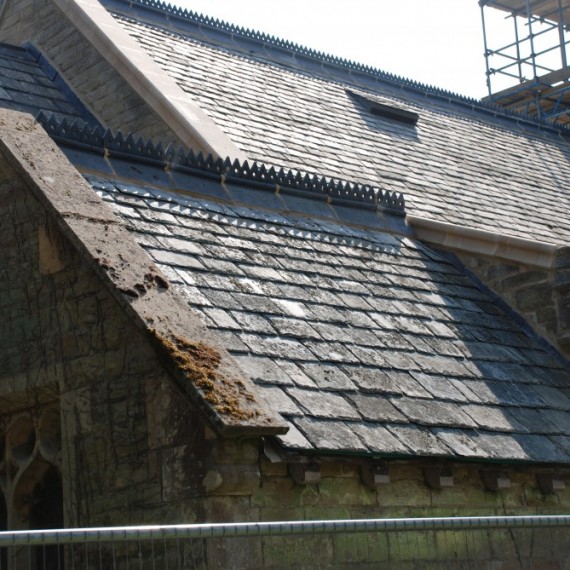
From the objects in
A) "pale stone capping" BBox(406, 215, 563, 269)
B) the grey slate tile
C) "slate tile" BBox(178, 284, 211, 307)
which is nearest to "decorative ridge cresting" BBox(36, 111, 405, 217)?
"pale stone capping" BBox(406, 215, 563, 269)

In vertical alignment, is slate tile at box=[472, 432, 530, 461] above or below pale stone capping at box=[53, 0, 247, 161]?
below

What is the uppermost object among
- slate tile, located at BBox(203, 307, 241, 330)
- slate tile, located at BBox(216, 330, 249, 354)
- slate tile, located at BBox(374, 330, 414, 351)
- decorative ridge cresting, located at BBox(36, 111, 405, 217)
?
decorative ridge cresting, located at BBox(36, 111, 405, 217)

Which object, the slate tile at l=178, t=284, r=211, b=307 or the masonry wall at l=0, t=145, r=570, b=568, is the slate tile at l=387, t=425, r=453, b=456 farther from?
the slate tile at l=178, t=284, r=211, b=307

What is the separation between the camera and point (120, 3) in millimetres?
16219

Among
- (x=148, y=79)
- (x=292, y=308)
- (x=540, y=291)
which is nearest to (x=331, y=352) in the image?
(x=292, y=308)

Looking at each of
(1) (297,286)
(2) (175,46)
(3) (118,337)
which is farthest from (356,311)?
(2) (175,46)

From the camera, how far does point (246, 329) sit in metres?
8.20

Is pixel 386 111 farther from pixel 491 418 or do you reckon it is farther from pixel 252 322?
pixel 252 322

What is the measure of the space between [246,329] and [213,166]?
10.1 ft

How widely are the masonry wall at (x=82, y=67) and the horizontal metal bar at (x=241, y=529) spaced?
26.6 feet

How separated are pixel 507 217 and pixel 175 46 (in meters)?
4.80

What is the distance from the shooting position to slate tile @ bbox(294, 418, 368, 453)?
729 centimetres

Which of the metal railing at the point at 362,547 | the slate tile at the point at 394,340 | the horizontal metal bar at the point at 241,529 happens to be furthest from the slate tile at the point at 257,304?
the horizontal metal bar at the point at 241,529

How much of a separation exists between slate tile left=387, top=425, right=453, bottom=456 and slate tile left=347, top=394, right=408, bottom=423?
83mm
